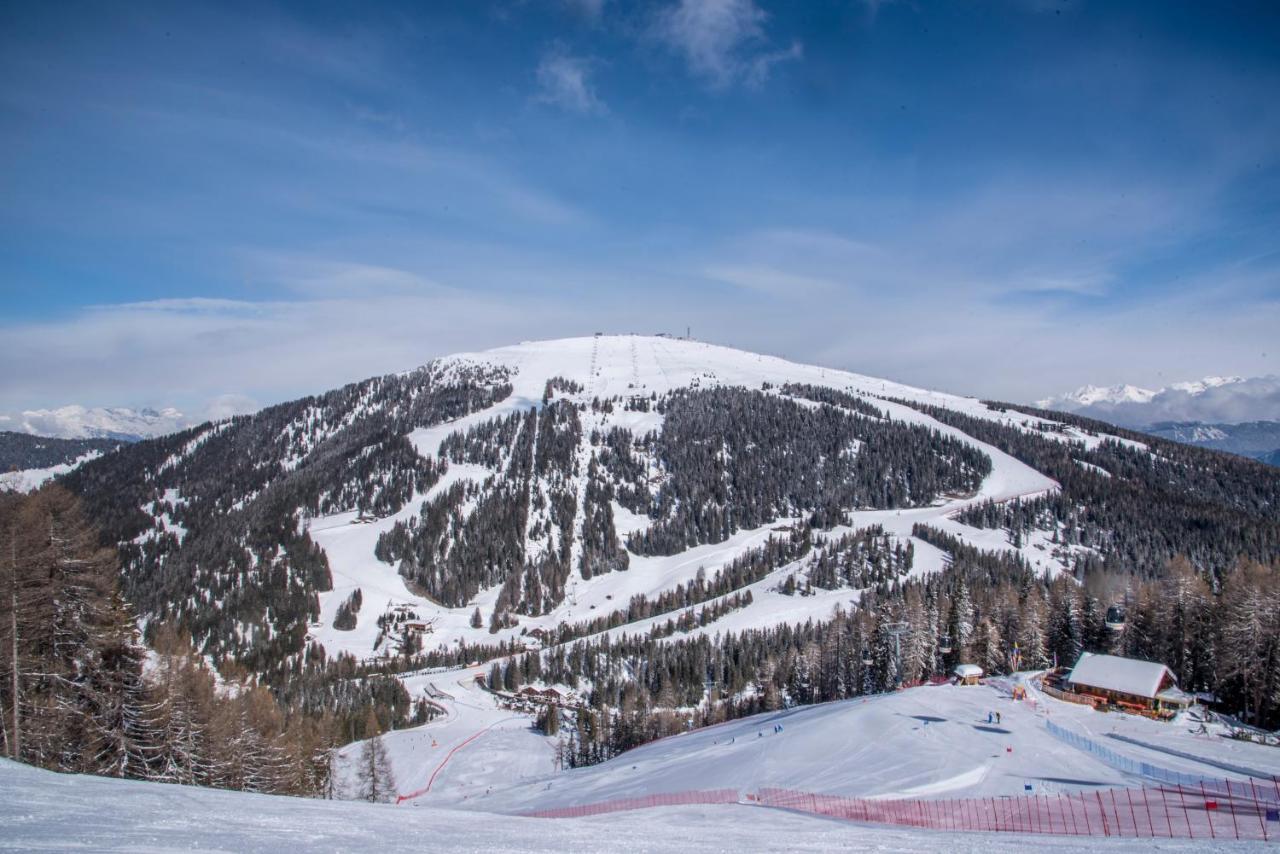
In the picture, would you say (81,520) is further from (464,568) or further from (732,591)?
(464,568)

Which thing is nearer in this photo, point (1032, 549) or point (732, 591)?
point (732, 591)

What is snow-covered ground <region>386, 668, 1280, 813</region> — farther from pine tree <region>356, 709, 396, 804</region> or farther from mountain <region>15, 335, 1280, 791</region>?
mountain <region>15, 335, 1280, 791</region>

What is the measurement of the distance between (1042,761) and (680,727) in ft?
154

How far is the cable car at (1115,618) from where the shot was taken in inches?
2379

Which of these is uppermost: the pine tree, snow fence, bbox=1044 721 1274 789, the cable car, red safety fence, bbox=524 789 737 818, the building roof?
the cable car

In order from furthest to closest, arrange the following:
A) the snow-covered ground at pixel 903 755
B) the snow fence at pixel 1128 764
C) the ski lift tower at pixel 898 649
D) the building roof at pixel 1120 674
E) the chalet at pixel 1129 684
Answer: the ski lift tower at pixel 898 649
the building roof at pixel 1120 674
the chalet at pixel 1129 684
the snow-covered ground at pixel 903 755
the snow fence at pixel 1128 764

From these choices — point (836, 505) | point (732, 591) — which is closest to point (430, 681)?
point (732, 591)

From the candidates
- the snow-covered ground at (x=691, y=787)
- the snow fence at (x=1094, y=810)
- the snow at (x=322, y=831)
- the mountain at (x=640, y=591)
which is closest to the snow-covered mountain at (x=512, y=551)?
the mountain at (x=640, y=591)

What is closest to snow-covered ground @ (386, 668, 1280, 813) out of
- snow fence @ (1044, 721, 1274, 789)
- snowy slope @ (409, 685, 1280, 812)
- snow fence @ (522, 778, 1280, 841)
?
snowy slope @ (409, 685, 1280, 812)

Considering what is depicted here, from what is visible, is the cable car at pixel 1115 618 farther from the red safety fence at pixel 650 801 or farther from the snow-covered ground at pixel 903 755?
the red safety fence at pixel 650 801

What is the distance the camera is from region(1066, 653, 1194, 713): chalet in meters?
47.0

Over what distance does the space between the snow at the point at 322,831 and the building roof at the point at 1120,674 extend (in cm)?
4214

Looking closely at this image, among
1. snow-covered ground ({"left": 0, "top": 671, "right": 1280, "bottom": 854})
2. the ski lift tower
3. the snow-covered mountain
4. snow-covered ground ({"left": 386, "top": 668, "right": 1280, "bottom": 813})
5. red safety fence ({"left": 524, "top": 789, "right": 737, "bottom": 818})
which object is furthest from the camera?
the snow-covered mountain

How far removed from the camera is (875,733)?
41562mm
